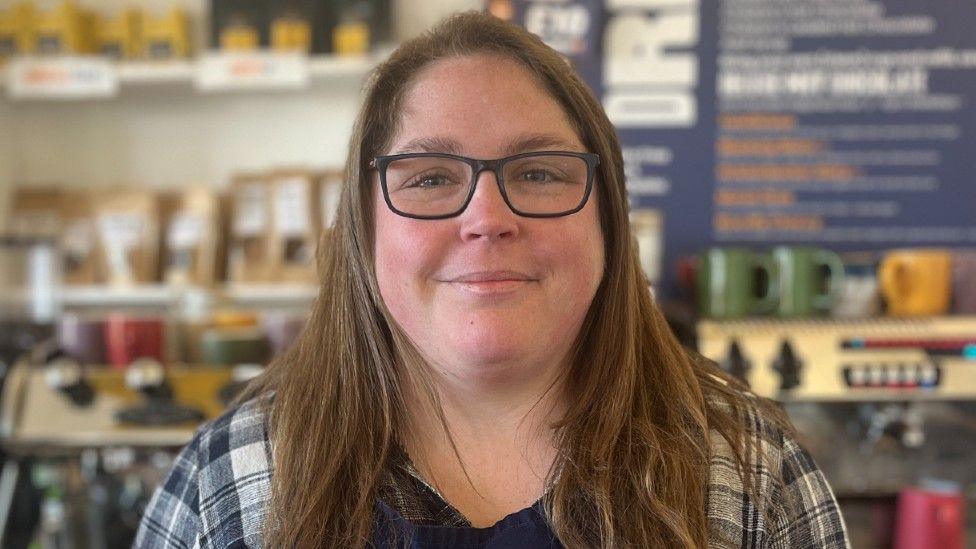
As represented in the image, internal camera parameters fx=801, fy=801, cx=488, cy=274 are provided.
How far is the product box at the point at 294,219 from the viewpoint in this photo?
2260 millimetres

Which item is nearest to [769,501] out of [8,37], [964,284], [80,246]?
[964,284]

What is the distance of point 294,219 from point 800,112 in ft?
4.64

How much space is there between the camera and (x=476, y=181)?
2.68 feet

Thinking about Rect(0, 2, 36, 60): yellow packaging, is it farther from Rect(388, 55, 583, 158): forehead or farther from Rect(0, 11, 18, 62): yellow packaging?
Rect(388, 55, 583, 158): forehead

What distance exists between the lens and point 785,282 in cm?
188

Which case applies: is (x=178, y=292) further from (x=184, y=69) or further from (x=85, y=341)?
(x=184, y=69)

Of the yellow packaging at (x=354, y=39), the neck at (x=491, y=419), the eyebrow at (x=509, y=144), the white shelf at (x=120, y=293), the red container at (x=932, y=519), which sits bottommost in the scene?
the red container at (x=932, y=519)

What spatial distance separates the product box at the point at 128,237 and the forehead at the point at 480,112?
1.66 m

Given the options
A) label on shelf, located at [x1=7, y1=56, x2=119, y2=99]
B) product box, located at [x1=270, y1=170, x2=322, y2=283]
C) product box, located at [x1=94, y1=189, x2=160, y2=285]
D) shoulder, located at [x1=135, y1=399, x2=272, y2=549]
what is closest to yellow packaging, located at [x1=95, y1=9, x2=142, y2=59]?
label on shelf, located at [x1=7, y1=56, x2=119, y2=99]

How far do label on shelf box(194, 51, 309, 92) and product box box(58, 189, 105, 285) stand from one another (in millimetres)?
572

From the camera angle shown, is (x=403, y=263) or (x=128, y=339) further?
(x=128, y=339)

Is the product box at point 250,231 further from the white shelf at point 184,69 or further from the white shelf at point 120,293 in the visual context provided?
the white shelf at point 184,69

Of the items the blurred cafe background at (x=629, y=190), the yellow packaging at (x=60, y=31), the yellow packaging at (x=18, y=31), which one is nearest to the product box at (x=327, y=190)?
the blurred cafe background at (x=629, y=190)

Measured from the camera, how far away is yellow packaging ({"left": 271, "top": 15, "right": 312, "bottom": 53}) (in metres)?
2.17
